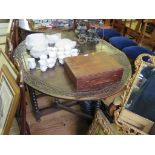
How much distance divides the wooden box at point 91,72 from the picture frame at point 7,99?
0.35 meters

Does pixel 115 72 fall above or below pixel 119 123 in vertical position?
above

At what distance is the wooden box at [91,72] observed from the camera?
3.72 ft

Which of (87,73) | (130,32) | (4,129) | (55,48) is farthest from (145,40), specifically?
(4,129)

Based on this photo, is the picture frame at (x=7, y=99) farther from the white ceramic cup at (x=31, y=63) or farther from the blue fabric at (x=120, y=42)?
the blue fabric at (x=120, y=42)

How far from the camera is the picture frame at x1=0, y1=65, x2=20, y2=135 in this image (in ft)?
3.33

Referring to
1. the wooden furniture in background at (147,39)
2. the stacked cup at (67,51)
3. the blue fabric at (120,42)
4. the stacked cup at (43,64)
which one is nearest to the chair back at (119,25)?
the wooden furniture in background at (147,39)

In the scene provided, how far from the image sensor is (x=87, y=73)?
1134 millimetres

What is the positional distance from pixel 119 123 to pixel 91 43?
0.81 meters

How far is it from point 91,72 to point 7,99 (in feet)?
1.67

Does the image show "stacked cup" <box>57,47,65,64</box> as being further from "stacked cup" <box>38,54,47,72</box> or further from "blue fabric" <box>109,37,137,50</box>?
"blue fabric" <box>109,37,137,50</box>

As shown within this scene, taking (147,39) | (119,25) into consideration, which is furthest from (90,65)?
(119,25)

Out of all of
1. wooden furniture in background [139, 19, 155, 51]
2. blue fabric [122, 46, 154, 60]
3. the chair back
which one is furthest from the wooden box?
the chair back

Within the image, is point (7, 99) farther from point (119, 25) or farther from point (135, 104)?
point (119, 25)

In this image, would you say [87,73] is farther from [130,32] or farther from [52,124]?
[130,32]
